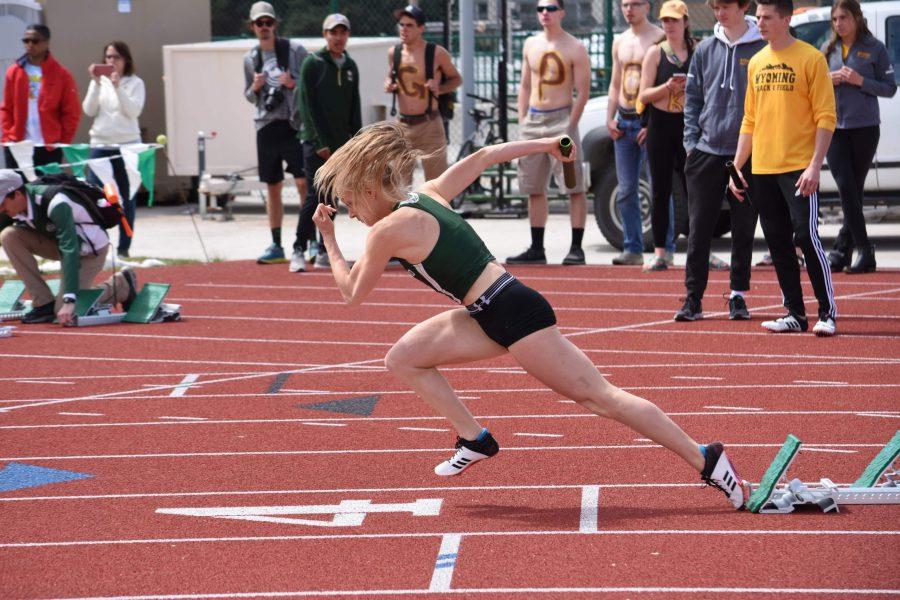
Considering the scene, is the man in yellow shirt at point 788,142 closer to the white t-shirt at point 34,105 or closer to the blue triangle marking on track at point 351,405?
the blue triangle marking on track at point 351,405

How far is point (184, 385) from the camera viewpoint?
7.79 m

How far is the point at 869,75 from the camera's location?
10648mm

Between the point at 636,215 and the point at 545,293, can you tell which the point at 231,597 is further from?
the point at 636,215

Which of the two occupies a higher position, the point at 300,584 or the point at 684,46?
the point at 684,46

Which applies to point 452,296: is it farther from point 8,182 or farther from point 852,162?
point 852,162

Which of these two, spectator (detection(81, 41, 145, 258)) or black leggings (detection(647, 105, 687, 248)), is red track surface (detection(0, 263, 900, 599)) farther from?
spectator (detection(81, 41, 145, 258))

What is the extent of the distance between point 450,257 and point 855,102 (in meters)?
6.43

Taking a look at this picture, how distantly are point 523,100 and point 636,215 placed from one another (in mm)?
1399

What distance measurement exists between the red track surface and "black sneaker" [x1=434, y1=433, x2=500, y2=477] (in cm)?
11

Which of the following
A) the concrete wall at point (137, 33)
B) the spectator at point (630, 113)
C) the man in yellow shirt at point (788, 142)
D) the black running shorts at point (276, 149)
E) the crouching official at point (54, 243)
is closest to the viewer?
the man in yellow shirt at point (788, 142)

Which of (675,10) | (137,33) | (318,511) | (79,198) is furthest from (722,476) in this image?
(137,33)

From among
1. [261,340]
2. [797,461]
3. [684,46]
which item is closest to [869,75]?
[684,46]

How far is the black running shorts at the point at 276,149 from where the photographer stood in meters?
12.5


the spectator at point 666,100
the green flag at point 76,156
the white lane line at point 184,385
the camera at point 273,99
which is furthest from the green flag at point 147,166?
the white lane line at point 184,385
